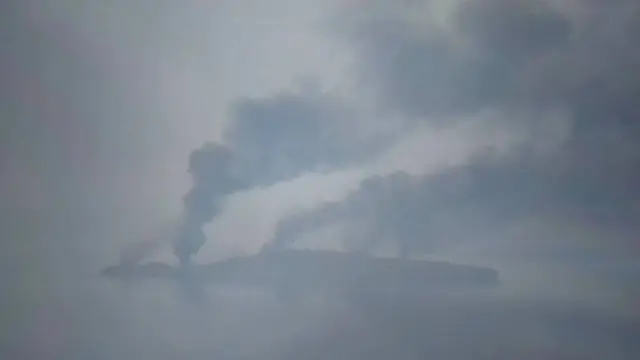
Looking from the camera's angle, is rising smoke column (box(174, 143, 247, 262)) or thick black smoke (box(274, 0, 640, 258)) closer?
thick black smoke (box(274, 0, 640, 258))

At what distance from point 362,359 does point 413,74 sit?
0.77m

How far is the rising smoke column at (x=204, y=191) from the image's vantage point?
1.83 metres

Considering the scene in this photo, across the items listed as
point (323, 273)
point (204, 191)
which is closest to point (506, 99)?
point (323, 273)

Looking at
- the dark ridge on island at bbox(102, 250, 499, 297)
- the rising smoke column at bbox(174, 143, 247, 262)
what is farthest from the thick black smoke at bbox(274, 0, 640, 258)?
the rising smoke column at bbox(174, 143, 247, 262)

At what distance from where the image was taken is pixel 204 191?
1.84 meters

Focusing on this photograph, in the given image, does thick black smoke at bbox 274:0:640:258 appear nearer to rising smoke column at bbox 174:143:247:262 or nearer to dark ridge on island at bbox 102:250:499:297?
dark ridge on island at bbox 102:250:499:297

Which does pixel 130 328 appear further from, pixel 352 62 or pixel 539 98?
pixel 539 98

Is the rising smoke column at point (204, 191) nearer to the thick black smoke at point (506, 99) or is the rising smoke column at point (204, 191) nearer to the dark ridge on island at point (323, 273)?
the dark ridge on island at point (323, 273)

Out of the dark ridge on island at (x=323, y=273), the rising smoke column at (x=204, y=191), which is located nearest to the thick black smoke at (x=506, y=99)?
the dark ridge on island at (x=323, y=273)

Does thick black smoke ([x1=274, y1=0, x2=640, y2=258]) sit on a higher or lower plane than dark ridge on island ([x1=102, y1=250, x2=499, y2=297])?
higher

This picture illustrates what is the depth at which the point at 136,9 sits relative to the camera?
1.88 metres

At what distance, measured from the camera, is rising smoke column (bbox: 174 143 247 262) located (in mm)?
1835

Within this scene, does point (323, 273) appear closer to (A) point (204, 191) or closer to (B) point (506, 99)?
(A) point (204, 191)

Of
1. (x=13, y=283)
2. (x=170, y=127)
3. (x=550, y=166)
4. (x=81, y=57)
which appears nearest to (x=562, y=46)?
(x=550, y=166)
